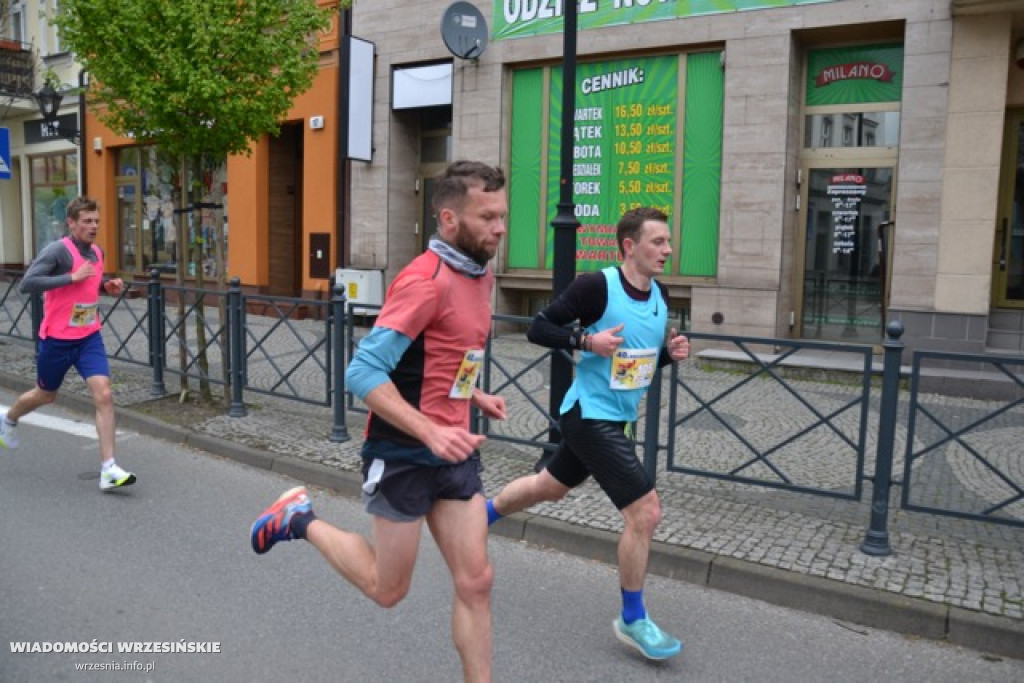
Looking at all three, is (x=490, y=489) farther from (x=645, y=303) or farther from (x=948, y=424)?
(x=948, y=424)

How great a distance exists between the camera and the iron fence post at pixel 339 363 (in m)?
7.00

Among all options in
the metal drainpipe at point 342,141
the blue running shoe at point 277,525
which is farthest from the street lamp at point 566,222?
the metal drainpipe at point 342,141

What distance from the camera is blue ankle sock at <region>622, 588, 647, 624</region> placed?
364 centimetres

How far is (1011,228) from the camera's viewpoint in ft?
33.7

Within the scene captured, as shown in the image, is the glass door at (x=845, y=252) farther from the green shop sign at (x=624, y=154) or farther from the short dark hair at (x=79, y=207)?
the short dark hair at (x=79, y=207)

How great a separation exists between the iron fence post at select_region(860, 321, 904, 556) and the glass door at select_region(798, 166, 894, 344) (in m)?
6.63

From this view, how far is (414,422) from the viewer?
8.58ft

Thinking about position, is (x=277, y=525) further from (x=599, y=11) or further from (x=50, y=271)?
(x=599, y=11)

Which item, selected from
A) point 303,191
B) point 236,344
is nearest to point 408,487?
point 236,344

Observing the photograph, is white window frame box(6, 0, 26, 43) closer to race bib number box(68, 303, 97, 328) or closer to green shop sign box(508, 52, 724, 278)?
green shop sign box(508, 52, 724, 278)

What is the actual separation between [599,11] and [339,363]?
7159 millimetres

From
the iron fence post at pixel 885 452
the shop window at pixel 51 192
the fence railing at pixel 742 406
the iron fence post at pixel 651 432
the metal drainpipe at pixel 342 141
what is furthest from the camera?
the shop window at pixel 51 192

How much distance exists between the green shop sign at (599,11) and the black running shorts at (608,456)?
27.4 ft

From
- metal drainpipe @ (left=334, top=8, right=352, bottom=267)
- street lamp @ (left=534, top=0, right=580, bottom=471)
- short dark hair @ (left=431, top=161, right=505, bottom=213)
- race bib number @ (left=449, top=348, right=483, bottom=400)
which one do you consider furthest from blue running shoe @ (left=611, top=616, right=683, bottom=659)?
metal drainpipe @ (left=334, top=8, right=352, bottom=267)
